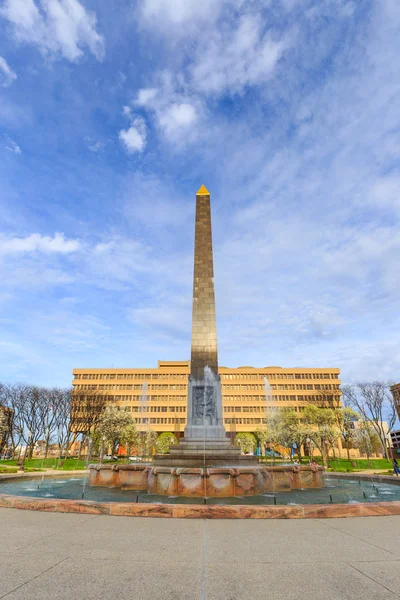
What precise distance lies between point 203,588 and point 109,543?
7.19ft

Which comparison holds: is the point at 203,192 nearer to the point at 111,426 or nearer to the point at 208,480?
the point at 208,480

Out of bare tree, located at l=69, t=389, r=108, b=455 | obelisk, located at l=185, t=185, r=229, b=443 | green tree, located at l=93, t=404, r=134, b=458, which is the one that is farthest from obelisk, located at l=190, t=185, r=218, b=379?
bare tree, located at l=69, t=389, r=108, b=455

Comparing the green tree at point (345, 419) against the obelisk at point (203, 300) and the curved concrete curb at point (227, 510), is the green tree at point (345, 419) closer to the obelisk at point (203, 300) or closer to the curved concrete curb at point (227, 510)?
the obelisk at point (203, 300)

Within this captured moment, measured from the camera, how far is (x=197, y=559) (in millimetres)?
4629

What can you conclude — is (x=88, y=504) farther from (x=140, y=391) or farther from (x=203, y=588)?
(x=140, y=391)

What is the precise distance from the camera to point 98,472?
1447 centimetres

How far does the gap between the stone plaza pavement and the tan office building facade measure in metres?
74.6

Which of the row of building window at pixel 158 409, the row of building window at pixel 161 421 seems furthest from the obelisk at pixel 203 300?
the row of building window at pixel 158 409

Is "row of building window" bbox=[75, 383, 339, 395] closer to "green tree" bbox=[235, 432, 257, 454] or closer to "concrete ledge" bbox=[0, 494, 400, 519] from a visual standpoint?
"green tree" bbox=[235, 432, 257, 454]

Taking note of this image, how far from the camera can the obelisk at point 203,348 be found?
57.9ft

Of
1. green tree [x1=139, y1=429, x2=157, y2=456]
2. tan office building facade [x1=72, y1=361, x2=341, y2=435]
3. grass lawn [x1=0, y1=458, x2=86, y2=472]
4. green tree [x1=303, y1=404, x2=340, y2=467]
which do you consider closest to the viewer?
grass lawn [x1=0, y1=458, x2=86, y2=472]

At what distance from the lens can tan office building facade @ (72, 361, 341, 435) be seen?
79.6m

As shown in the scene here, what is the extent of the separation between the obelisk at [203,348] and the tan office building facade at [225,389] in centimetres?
6168

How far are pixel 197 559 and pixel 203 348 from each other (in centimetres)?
1556
